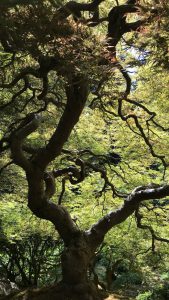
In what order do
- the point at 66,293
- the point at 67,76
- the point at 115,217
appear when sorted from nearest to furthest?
the point at 67,76 → the point at 66,293 → the point at 115,217

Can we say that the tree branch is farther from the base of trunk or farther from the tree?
the base of trunk

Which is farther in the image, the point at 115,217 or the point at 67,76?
the point at 115,217

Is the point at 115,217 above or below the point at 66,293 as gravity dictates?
above

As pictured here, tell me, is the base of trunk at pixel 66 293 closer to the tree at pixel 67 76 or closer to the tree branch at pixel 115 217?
the tree at pixel 67 76

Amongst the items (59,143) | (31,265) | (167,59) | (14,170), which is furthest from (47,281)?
(167,59)

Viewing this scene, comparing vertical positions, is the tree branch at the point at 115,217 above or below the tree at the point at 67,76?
below

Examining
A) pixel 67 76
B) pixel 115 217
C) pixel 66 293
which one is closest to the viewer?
pixel 67 76

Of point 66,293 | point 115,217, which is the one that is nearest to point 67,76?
point 115,217

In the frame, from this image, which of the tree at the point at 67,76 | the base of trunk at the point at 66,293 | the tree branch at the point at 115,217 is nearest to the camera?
the tree at the point at 67,76

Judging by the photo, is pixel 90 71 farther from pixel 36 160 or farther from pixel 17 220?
pixel 17 220

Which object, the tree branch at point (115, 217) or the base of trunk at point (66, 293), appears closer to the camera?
the base of trunk at point (66, 293)

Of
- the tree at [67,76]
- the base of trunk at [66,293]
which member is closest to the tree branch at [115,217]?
the tree at [67,76]

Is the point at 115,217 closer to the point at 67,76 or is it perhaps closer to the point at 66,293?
the point at 66,293

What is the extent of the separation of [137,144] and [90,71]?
16.0ft
